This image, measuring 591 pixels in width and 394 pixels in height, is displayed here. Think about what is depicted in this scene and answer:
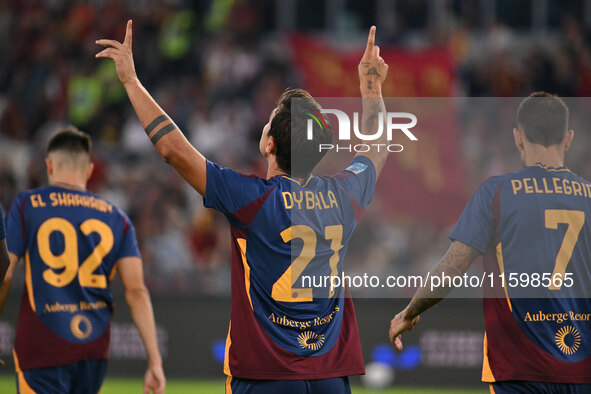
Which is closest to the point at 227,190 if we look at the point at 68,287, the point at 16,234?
the point at 68,287

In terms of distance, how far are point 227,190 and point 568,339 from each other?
7.00 feet

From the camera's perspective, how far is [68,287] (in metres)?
5.75

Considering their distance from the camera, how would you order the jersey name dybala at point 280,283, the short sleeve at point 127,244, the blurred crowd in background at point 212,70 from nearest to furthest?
1. the jersey name dybala at point 280,283
2. the short sleeve at point 127,244
3. the blurred crowd in background at point 212,70

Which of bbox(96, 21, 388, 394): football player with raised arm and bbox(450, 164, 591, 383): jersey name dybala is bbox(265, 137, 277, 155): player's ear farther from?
bbox(450, 164, 591, 383): jersey name dybala

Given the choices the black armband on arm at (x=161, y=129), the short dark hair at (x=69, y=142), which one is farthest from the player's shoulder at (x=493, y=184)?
the short dark hair at (x=69, y=142)

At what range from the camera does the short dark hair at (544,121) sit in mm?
4996

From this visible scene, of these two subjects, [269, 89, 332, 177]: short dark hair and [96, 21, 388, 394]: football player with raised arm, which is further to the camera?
[269, 89, 332, 177]: short dark hair

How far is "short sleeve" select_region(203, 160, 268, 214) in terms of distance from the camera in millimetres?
4324

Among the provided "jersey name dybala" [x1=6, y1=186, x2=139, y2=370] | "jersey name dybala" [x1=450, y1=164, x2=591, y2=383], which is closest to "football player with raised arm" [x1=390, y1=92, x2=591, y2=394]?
"jersey name dybala" [x1=450, y1=164, x2=591, y2=383]

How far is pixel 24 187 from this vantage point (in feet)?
42.9

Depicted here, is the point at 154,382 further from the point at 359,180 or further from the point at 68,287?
the point at 359,180

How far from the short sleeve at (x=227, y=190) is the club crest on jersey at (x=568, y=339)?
190 centimetres

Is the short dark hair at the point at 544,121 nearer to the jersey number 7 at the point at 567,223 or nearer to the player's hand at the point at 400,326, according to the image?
the jersey number 7 at the point at 567,223

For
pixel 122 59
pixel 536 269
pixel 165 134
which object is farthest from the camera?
pixel 536 269
